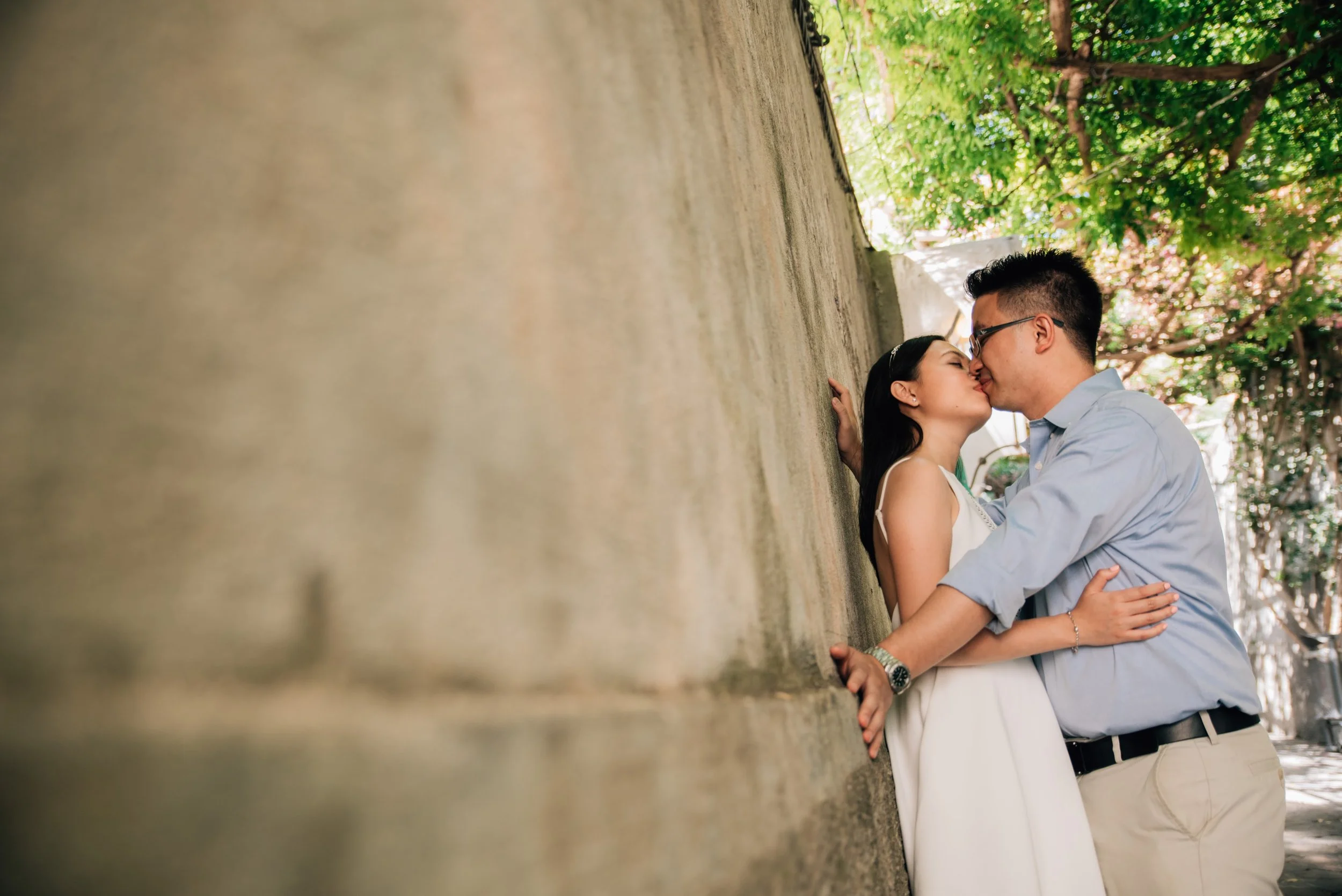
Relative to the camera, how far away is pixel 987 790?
1.76m

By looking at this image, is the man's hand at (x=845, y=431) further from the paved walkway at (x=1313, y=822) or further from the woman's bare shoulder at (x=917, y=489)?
the paved walkway at (x=1313, y=822)

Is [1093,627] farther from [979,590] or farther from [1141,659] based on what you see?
[979,590]

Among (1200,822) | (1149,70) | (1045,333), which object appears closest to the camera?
(1200,822)

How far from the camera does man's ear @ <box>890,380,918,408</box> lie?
7.95 feet

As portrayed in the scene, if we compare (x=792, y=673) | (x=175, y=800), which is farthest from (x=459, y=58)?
(x=792, y=673)

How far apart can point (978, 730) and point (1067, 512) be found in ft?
1.67

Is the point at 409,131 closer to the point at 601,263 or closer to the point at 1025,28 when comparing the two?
the point at 601,263

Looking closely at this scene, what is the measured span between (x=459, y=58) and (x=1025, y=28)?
7.61 m

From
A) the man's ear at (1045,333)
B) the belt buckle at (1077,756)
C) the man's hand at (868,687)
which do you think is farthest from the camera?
the man's ear at (1045,333)

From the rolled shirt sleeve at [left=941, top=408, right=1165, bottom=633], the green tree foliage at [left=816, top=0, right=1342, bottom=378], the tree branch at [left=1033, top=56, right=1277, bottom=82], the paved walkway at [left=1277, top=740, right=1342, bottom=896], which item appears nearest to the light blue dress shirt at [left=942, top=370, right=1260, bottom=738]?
the rolled shirt sleeve at [left=941, top=408, right=1165, bottom=633]

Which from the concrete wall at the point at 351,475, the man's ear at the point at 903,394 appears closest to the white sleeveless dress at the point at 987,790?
the man's ear at the point at 903,394

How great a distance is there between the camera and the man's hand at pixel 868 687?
5.10 ft

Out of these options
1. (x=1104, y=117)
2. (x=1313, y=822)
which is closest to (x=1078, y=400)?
(x=1104, y=117)

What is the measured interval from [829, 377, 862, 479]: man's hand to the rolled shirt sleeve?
0.45 meters
